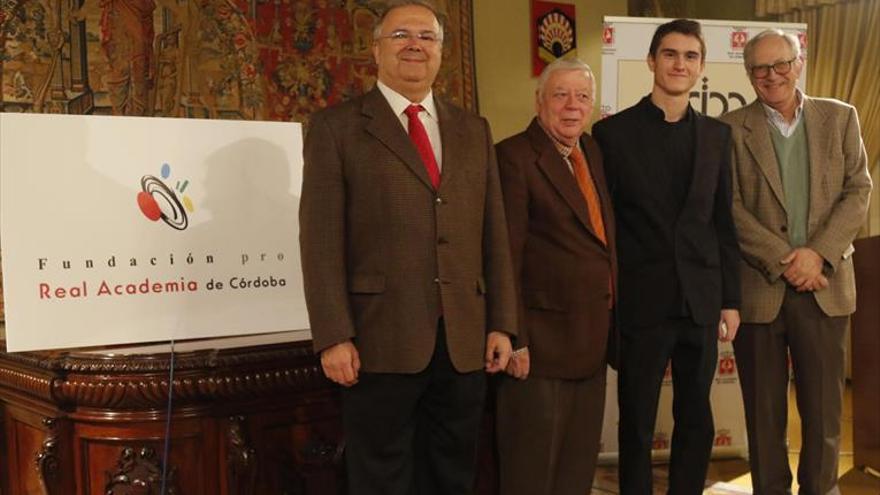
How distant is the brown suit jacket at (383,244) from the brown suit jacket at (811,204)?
996 mm

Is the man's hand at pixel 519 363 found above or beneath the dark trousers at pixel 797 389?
above

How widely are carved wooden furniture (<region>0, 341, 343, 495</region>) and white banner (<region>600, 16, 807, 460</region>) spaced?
5.84 feet

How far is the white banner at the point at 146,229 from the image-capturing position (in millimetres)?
1752

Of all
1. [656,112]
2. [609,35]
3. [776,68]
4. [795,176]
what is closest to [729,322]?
[795,176]

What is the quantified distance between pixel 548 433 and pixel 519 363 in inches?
7.9

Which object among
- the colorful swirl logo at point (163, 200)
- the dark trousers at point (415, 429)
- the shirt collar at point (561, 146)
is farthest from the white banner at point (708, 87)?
the colorful swirl logo at point (163, 200)

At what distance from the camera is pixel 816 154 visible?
244cm

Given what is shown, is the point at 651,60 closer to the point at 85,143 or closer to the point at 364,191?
the point at 364,191

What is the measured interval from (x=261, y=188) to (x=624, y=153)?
0.96 meters

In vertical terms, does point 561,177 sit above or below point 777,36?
below

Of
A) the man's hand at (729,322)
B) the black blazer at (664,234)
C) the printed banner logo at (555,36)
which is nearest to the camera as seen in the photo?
the black blazer at (664,234)

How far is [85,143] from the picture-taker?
1.79 meters

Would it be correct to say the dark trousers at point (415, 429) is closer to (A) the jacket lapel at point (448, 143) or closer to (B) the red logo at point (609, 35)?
(A) the jacket lapel at point (448, 143)

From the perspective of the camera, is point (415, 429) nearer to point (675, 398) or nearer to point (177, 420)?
point (177, 420)
